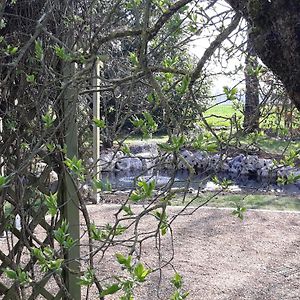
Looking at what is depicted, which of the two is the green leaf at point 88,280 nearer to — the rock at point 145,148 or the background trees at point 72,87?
the background trees at point 72,87

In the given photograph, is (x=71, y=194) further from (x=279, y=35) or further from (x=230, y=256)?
(x=230, y=256)

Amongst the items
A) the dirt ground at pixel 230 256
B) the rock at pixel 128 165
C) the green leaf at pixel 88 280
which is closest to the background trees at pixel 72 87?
the green leaf at pixel 88 280

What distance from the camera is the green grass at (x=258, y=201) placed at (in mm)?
6945

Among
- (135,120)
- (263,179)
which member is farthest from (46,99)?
(263,179)

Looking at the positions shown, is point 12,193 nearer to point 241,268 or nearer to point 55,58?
point 55,58

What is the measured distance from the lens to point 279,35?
4.80ft

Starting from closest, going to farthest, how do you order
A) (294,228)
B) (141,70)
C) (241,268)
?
1. (141,70)
2. (241,268)
3. (294,228)

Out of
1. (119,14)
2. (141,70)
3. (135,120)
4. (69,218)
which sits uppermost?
(119,14)

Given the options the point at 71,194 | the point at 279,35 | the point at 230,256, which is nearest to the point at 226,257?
the point at 230,256

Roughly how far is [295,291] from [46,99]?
2.64 meters

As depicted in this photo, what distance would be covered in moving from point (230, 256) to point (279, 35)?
11.8 ft

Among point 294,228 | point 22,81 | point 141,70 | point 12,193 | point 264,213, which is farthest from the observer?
point 264,213

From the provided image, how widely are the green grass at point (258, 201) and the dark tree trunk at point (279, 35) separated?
5209 mm

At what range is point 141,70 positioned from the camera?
1653 millimetres
